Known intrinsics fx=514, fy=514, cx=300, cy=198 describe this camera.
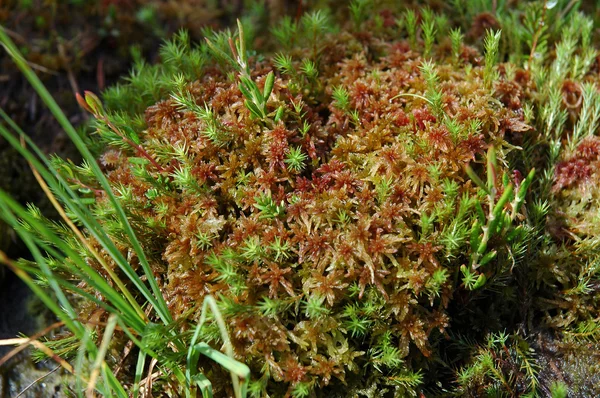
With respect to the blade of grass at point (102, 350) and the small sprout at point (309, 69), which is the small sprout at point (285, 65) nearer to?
A: the small sprout at point (309, 69)

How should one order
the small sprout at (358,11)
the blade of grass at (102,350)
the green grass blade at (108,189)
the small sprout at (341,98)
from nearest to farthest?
the blade of grass at (102,350)
the green grass blade at (108,189)
the small sprout at (341,98)
the small sprout at (358,11)

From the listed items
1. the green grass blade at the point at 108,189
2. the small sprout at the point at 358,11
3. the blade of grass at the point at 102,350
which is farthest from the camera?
the small sprout at the point at 358,11

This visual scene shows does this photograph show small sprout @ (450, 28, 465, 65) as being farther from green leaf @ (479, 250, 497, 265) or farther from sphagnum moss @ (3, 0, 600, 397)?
green leaf @ (479, 250, 497, 265)

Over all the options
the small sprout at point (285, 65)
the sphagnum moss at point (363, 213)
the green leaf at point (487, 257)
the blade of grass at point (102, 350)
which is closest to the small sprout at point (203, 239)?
the sphagnum moss at point (363, 213)

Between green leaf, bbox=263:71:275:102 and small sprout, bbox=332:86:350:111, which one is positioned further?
small sprout, bbox=332:86:350:111

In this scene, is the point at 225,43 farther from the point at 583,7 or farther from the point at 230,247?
the point at 583,7

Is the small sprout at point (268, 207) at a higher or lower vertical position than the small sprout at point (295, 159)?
lower

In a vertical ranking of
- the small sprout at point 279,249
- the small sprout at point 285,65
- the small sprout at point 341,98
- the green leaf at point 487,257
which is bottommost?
the green leaf at point 487,257

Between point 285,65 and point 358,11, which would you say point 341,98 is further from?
point 358,11

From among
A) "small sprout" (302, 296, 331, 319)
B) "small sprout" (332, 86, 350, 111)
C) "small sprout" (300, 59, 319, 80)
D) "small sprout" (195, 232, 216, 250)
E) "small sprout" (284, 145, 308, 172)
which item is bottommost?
"small sprout" (302, 296, 331, 319)

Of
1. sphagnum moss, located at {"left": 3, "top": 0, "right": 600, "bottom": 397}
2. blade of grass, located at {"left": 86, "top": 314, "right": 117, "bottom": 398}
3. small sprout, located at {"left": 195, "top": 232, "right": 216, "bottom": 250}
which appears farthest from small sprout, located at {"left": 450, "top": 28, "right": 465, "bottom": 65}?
blade of grass, located at {"left": 86, "top": 314, "right": 117, "bottom": 398}

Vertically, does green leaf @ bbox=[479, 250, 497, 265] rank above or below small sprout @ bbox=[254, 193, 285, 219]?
below
